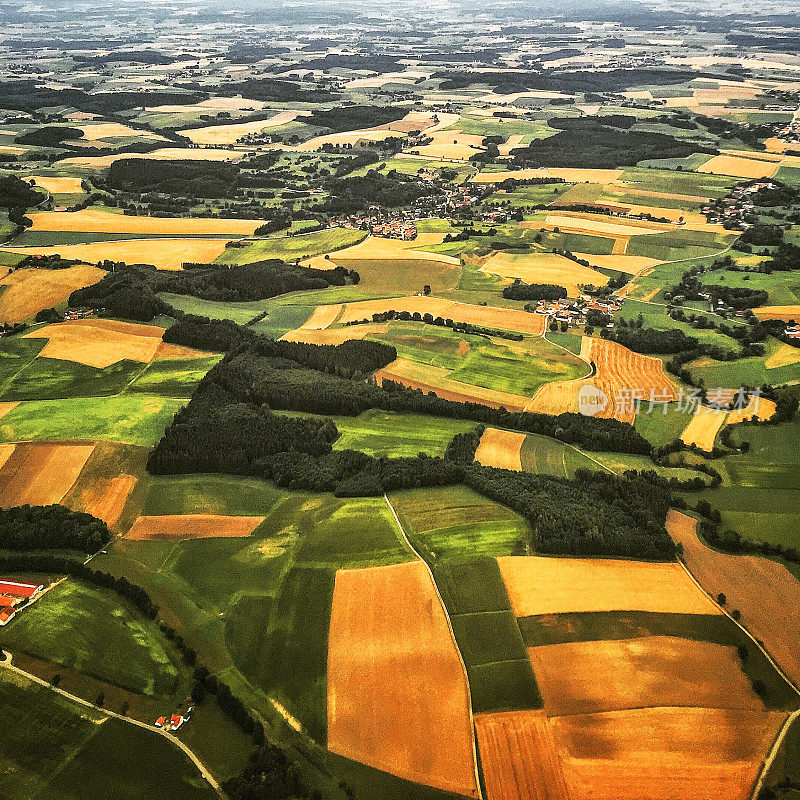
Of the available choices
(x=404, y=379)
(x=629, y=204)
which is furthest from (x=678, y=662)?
(x=629, y=204)

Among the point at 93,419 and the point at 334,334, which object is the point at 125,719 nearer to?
the point at 93,419

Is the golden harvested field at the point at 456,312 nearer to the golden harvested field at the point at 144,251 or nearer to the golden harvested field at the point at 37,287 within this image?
the golden harvested field at the point at 144,251

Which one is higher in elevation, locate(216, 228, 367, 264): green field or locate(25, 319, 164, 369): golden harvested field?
locate(25, 319, 164, 369): golden harvested field

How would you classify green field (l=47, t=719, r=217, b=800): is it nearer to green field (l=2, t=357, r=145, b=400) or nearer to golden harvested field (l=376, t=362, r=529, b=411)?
green field (l=2, t=357, r=145, b=400)

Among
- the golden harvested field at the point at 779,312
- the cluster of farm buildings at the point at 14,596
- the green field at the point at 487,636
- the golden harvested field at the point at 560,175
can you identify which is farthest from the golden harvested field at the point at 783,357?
the golden harvested field at the point at 560,175

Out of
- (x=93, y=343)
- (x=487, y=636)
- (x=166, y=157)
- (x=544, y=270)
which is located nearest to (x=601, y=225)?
(x=544, y=270)

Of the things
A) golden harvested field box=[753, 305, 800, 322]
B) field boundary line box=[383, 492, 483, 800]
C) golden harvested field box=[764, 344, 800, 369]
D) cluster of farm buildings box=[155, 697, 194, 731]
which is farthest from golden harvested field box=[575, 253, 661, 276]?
cluster of farm buildings box=[155, 697, 194, 731]
